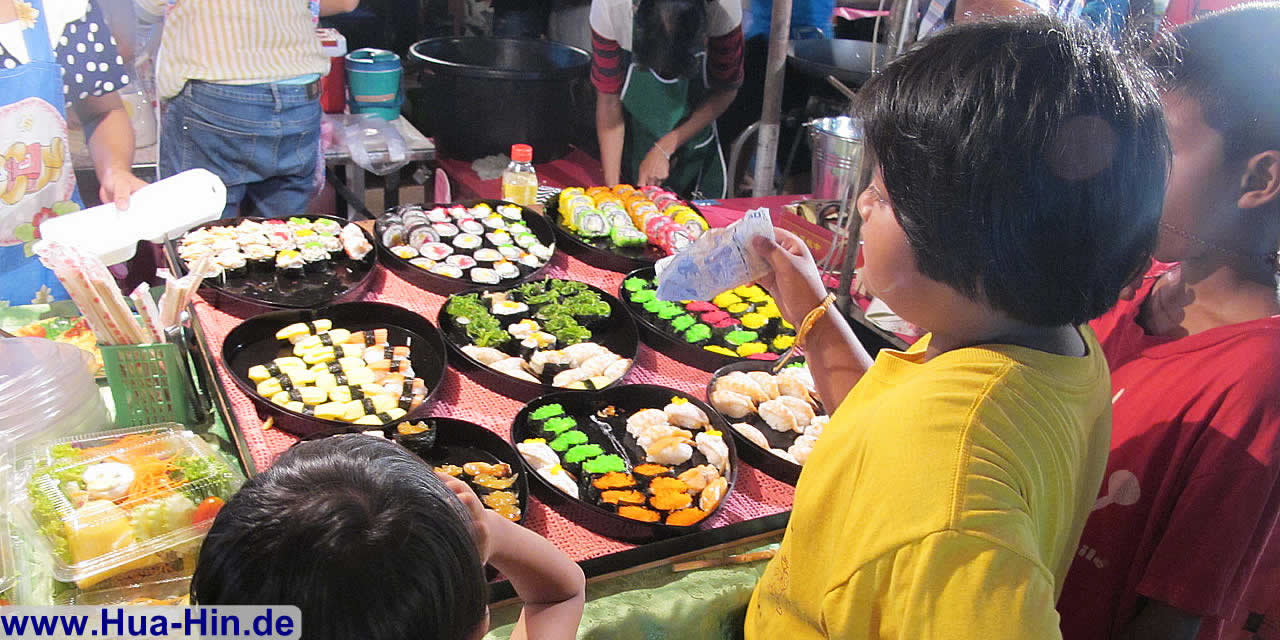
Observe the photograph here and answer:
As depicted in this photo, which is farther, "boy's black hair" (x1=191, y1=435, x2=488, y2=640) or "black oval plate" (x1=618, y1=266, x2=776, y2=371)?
"black oval plate" (x1=618, y1=266, x2=776, y2=371)

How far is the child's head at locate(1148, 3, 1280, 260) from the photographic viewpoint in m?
1.17

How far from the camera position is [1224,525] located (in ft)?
4.09

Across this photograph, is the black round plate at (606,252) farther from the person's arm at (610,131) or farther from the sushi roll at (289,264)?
the person's arm at (610,131)

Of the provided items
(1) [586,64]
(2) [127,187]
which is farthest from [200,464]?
(1) [586,64]

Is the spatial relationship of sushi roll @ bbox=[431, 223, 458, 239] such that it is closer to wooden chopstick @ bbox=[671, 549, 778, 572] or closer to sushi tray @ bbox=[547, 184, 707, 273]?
sushi tray @ bbox=[547, 184, 707, 273]

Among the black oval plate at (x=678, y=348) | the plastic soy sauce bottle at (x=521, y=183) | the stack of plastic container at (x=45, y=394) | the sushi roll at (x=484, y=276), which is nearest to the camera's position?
the stack of plastic container at (x=45, y=394)

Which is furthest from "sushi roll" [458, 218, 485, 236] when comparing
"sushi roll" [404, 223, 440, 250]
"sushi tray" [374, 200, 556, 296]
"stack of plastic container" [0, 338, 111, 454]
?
"stack of plastic container" [0, 338, 111, 454]

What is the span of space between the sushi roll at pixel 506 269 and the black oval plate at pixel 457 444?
792 millimetres

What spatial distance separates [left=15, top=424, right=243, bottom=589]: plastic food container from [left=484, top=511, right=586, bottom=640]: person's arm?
523mm

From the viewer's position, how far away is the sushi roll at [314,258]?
7.61 feet

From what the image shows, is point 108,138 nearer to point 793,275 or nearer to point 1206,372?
point 793,275

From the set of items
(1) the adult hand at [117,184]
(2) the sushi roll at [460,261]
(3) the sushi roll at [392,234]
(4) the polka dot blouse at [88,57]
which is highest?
(4) the polka dot blouse at [88,57]

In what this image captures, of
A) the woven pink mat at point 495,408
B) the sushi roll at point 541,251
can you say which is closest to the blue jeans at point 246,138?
the woven pink mat at point 495,408

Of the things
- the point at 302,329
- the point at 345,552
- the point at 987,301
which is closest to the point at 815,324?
the point at 987,301
